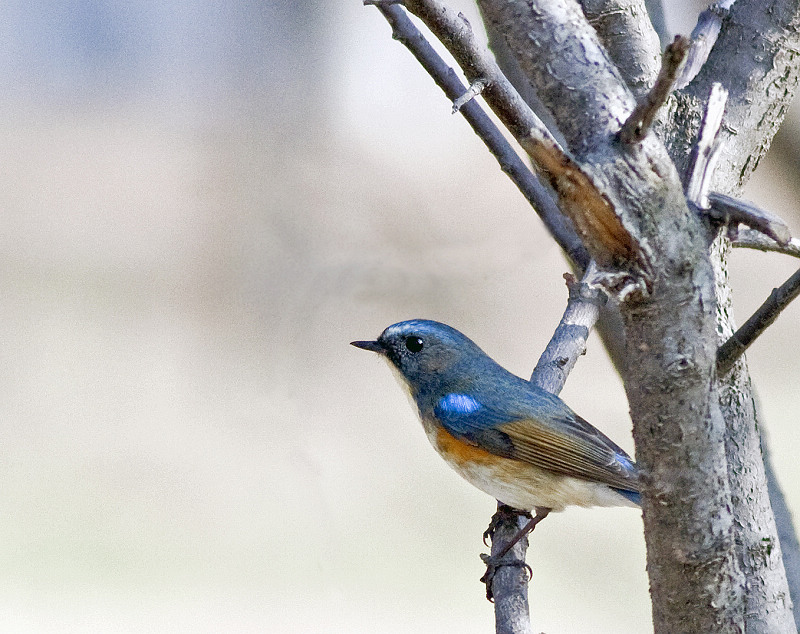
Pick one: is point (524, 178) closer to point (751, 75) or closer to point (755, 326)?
point (751, 75)

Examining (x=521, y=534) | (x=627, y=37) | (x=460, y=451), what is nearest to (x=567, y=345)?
(x=460, y=451)

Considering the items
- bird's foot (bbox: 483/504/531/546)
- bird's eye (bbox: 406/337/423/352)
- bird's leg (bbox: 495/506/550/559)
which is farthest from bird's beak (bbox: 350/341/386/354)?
bird's leg (bbox: 495/506/550/559)

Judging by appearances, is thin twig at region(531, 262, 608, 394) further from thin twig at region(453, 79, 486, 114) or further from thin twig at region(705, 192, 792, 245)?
thin twig at region(705, 192, 792, 245)

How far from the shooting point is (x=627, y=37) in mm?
2553

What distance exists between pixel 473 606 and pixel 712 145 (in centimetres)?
457

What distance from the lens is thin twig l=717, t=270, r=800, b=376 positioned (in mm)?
1337

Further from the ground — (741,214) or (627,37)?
(627,37)

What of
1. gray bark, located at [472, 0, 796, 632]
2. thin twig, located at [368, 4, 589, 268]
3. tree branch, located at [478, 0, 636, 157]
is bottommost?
gray bark, located at [472, 0, 796, 632]

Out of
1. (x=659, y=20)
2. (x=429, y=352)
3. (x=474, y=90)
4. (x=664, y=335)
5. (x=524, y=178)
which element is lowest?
(x=664, y=335)

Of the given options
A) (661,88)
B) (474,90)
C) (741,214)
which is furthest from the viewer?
(474,90)

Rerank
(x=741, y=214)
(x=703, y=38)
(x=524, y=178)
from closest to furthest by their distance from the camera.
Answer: (x=741, y=214) → (x=703, y=38) → (x=524, y=178)

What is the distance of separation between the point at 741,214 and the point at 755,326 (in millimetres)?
171

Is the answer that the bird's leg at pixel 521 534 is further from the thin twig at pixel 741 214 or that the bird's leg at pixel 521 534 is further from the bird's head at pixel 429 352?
the thin twig at pixel 741 214

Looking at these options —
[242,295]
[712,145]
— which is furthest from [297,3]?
[712,145]
